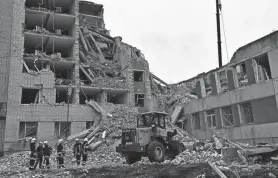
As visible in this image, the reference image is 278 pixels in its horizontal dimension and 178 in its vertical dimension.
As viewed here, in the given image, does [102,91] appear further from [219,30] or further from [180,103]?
[219,30]

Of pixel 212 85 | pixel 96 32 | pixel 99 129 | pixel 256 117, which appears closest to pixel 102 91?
pixel 99 129

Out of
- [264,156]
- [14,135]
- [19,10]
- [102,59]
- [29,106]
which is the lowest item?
[264,156]

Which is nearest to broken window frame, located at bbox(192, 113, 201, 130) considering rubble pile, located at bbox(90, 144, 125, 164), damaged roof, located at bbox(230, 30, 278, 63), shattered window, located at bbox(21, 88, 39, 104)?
damaged roof, located at bbox(230, 30, 278, 63)

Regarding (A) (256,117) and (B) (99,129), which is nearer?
(A) (256,117)

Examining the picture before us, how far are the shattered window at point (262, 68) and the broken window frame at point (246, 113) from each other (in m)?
1.84

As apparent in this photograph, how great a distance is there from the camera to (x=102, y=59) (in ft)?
93.9

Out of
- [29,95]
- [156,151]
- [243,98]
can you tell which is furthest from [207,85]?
[29,95]

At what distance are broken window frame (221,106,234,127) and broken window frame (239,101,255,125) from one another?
105 centimetres

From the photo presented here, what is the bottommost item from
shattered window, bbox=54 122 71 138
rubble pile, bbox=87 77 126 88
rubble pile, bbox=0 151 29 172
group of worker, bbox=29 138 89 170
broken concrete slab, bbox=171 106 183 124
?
rubble pile, bbox=0 151 29 172

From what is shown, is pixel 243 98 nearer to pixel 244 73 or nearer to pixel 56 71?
pixel 244 73

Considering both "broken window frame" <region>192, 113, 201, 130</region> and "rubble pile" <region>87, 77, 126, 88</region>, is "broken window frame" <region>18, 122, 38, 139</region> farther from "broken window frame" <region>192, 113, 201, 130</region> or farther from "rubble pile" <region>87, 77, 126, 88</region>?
"broken window frame" <region>192, 113, 201, 130</region>

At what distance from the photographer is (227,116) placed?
19125 millimetres

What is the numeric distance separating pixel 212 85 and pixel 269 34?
19.3 ft

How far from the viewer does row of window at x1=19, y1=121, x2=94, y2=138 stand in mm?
20620
